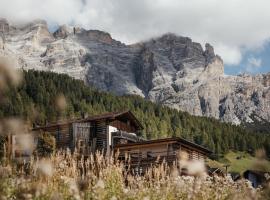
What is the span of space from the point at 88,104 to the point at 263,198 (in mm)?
123335

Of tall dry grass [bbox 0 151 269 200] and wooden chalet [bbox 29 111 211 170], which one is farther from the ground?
wooden chalet [bbox 29 111 211 170]

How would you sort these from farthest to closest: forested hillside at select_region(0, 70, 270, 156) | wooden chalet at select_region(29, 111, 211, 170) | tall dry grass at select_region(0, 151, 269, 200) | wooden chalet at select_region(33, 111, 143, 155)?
1. forested hillside at select_region(0, 70, 270, 156)
2. wooden chalet at select_region(33, 111, 143, 155)
3. wooden chalet at select_region(29, 111, 211, 170)
4. tall dry grass at select_region(0, 151, 269, 200)

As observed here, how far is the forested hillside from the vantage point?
408ft

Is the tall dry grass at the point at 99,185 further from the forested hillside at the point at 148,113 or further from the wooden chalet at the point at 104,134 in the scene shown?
the forested hillside at the point at 148,113

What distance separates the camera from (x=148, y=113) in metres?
142

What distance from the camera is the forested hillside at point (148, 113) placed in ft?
408

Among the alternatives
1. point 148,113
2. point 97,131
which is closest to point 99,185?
point 97,131

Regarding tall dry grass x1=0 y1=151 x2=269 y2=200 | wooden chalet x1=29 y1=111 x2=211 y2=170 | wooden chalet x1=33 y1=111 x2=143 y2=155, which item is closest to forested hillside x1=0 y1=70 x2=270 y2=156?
wooden chalet x1=29 y1=111 x2=211 y2=170

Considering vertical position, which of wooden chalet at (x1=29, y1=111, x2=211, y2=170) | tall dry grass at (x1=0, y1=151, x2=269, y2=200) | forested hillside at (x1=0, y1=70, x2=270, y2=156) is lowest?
tall dry grass at (x1=0, y1=151, x2=269, y2=200)

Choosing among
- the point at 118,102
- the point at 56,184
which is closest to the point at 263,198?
the point at 56,184

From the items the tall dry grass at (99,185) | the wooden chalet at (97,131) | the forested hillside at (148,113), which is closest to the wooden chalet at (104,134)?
the wooden chalet at (97,131)

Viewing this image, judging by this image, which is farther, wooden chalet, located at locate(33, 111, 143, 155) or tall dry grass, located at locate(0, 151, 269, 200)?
wooden chalet, located at locate(33, 111, 143, 155)

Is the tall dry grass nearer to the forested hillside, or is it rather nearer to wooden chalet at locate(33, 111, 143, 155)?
wooden chalet at locate(33, 111, 143, 155)

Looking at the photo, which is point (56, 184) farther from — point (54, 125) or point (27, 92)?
point (27, 92)
